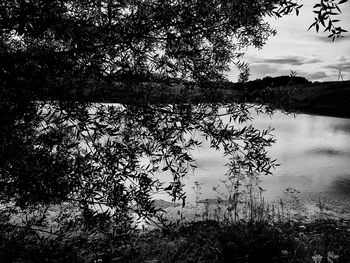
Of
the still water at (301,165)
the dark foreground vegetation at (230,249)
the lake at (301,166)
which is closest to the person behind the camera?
the dark foreground vegetation at (230,249)

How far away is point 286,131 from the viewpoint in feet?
132

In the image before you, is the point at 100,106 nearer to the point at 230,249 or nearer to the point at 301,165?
the point at 230,249

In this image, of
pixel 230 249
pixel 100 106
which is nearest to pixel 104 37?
pixel 100 106

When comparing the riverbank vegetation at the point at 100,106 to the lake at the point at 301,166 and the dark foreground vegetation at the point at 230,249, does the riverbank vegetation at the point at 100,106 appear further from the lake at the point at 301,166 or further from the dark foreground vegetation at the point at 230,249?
the lake at the point at 301,166

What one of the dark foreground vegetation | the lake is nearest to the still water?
the lake

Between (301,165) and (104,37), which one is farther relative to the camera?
(301,165)

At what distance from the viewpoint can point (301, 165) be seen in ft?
74.2

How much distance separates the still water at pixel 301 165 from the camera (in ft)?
54.5

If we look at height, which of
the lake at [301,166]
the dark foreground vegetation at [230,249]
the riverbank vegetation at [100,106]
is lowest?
the lake at [301,166]

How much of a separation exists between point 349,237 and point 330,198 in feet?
22.4

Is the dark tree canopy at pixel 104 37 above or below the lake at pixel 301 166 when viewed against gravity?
above

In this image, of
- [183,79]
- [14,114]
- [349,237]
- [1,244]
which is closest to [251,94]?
[183,79]

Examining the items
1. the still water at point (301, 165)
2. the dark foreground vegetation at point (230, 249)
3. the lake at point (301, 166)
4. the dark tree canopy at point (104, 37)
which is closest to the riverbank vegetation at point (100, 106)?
the dark tree canopy at point (104, 37)

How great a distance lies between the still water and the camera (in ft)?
54.5
